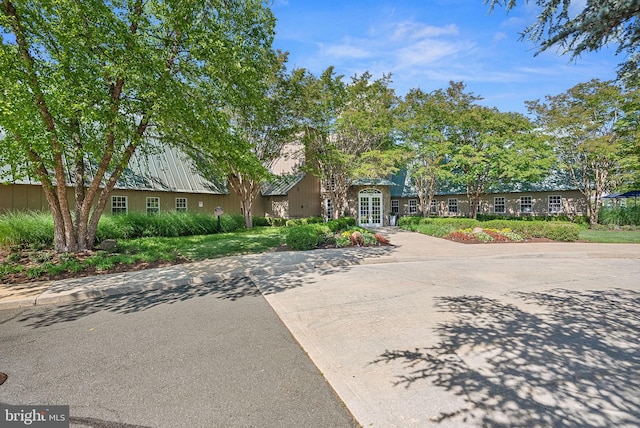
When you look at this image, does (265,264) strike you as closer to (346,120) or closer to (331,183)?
(346,120)

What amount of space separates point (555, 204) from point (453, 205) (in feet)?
23.5

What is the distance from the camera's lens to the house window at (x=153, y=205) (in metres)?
16.7

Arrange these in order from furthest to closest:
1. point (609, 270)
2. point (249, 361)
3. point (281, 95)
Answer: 1. point (281, 95)
2. point (609, 270)
3. point (249, 361)

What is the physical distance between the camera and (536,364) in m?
3.16

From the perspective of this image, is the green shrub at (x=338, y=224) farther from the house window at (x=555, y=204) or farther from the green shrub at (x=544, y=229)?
the house window at (x=555, y=204)

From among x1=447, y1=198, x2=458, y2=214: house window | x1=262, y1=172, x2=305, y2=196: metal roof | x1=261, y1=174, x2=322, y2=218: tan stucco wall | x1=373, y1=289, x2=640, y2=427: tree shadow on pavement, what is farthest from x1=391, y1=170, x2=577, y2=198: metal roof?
x1=373, y1=289, x2=640, y2=427: tree shadow on pavement

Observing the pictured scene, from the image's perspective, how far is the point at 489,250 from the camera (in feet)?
37.5

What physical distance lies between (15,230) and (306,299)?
398 inches

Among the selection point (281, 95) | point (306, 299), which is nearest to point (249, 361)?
point (306, 299)

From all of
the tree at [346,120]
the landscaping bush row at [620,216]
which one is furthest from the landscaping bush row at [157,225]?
the landscaping bush row at [620,216]

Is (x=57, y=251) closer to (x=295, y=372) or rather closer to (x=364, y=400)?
(x=295, y=372)

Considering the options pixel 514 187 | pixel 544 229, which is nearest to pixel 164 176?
pixel 544 229

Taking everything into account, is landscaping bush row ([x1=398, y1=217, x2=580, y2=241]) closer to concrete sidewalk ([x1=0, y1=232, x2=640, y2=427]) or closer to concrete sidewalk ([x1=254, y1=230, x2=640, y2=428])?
concrete sidewalk ([x1=0, y1=232, x2=640, y2=427])

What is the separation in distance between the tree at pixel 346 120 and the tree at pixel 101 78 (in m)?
7.76
